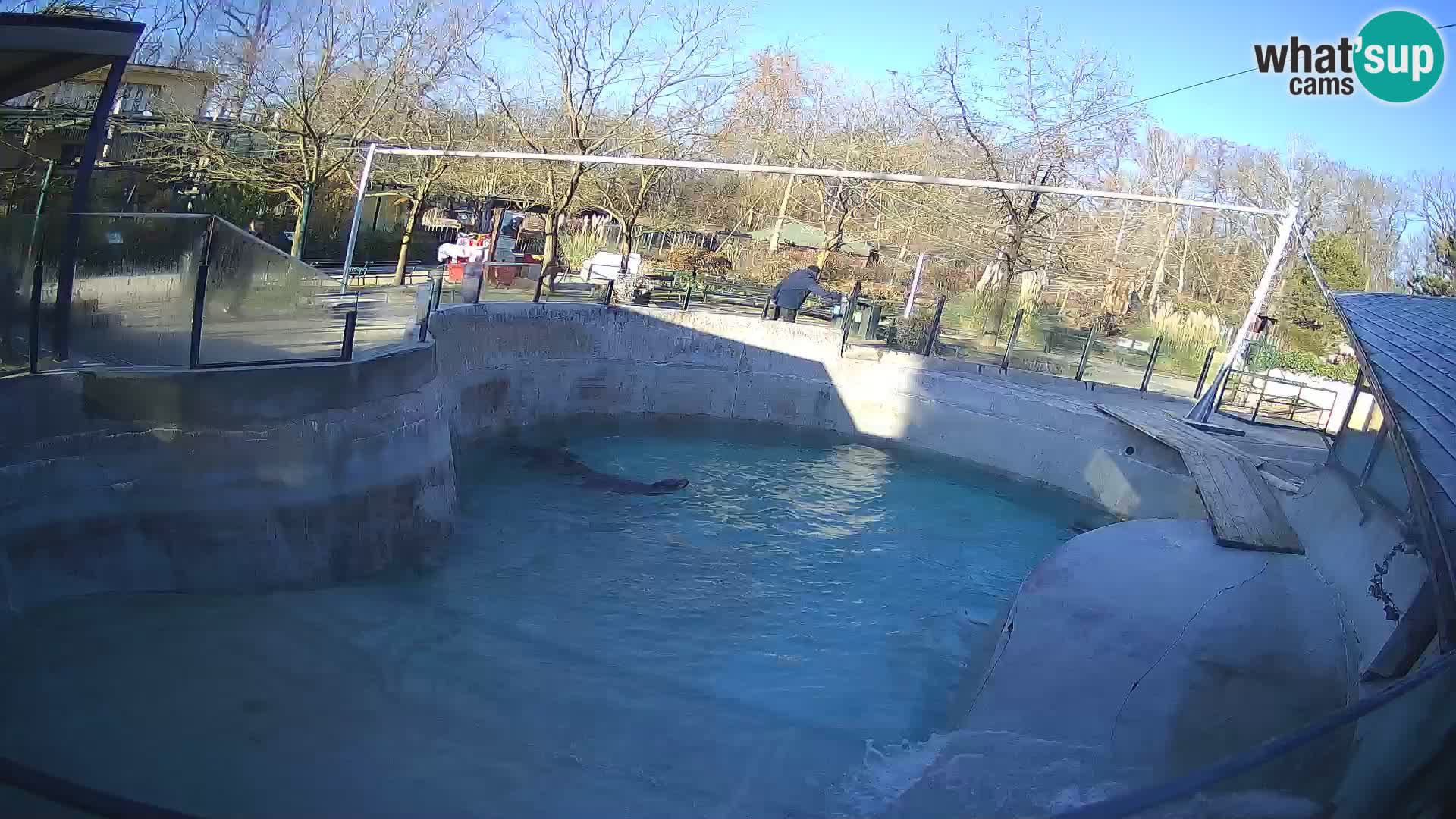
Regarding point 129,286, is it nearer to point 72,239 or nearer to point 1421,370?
point 72,239

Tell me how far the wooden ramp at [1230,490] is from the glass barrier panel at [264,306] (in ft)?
27.3

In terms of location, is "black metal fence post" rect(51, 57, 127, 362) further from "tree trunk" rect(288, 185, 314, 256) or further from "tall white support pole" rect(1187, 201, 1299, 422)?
"tall white support pole" rect(1187, 201, 1299, 422)

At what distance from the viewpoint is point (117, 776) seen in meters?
5.76

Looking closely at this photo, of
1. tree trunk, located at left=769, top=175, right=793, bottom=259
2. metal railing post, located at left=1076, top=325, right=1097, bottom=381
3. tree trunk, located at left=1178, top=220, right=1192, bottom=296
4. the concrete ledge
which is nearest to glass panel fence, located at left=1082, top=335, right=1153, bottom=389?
metal railing post, located at left=1076, top=325, right=1097, bottom=381

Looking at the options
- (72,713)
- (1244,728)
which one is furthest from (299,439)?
(1244,728)

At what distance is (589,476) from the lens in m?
15.2

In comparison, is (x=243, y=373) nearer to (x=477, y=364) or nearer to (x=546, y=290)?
(x=477, y=364)

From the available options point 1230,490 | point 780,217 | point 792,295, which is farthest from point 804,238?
point 1230,490

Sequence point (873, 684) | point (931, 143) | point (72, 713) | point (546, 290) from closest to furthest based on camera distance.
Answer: point (72, 713)
point (873, 684)
point (546, 290)
point (931, 143)

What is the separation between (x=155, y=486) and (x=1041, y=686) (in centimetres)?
669

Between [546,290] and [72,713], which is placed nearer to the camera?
[72,713]

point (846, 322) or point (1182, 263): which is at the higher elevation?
point (1182, 263)

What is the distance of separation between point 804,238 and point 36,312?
98.7 ft

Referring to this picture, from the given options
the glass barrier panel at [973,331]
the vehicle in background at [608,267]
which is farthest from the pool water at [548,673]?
the vehicle in background at [608,267]
